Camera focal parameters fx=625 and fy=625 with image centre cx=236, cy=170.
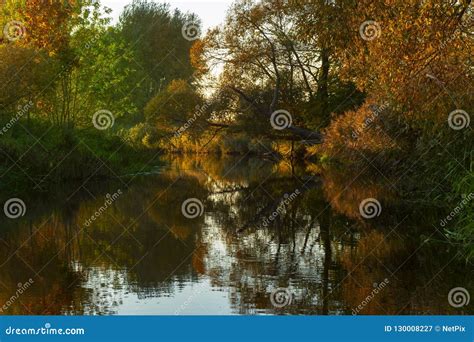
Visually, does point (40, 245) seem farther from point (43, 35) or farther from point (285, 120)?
point (285, 120)

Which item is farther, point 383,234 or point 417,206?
point 417,206

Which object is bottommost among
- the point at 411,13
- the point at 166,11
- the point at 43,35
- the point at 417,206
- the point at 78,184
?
the point at 417,206

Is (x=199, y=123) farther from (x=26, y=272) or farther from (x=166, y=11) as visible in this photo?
(x=26, y=272)

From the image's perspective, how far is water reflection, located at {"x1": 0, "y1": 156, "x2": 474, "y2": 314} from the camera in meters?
7.70

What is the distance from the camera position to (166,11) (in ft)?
206

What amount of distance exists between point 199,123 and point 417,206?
82.1 feet

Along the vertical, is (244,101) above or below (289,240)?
above

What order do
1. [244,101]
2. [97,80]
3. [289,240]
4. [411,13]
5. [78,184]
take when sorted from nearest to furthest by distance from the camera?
[411,13]
[289,240]
[78,184]
[97,80]
[244,101]

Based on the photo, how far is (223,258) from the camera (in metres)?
10.5

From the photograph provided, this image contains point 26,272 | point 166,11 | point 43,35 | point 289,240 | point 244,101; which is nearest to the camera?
point 26,272

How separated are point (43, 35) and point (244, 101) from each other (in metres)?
15.5

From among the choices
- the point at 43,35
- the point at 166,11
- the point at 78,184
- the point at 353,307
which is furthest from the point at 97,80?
the point at 166,11

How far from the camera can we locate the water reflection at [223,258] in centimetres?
770

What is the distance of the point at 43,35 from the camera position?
25.4 metres
